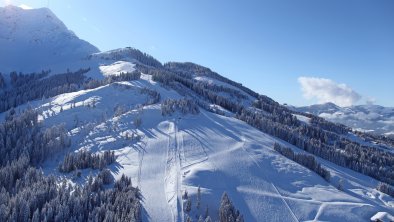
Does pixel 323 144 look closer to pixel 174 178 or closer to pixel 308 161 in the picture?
pixel 308 161

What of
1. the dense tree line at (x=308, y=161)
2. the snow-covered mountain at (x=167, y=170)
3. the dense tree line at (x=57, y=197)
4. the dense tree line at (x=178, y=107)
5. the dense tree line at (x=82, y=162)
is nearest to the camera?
the dense tree line at (x=57, y=197)

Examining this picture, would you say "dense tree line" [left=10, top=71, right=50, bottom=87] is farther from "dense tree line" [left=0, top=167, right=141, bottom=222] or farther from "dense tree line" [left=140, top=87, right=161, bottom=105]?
"dense tree line" [left=0, top=167, right=141, bottom=222]

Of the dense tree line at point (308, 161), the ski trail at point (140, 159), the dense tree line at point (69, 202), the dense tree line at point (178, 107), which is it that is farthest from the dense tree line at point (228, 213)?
the dense tree line at point (178, 107)

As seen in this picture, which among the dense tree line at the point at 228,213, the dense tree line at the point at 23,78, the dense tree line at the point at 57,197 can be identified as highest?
the dense tree line at the point at 23,78

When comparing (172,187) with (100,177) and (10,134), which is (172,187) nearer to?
(100,177)

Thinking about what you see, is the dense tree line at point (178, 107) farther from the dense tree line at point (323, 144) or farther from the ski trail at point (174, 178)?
the dense tree line at point (323, 144)

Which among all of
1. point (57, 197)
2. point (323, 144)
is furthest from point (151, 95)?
point (57, 197)
